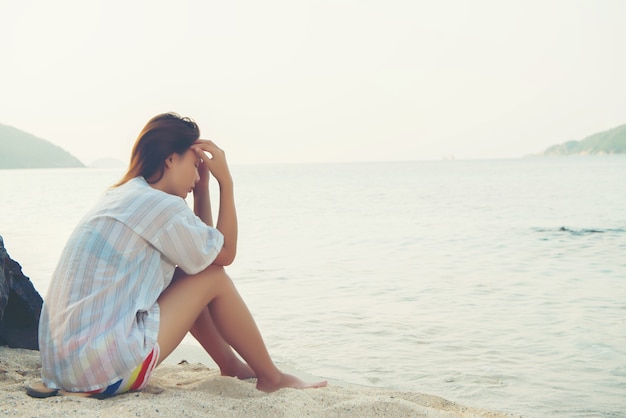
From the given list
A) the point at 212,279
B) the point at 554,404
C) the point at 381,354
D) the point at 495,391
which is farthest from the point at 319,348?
the point at 212,279

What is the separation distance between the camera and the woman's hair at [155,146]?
2.96 metres

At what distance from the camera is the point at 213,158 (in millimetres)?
3223

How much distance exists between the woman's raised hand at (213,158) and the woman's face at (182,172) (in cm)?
4

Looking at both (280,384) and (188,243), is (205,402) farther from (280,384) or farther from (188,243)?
(188,243)

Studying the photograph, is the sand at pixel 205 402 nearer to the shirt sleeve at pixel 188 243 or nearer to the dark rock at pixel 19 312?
the dark rock at pixel 19 312

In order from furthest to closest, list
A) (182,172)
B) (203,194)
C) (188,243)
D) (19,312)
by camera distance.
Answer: (19,312) → (203,194) → (182,172) → (188,243)

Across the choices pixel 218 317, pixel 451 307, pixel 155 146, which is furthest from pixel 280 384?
pixel 451 307

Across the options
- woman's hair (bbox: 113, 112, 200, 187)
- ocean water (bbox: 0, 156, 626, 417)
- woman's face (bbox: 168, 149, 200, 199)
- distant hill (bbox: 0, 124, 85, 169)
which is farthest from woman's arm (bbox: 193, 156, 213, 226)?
distant hill (bbox: 0, 124, 85, 169)

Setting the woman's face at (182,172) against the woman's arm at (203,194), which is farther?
the woman's arm at (203,194)

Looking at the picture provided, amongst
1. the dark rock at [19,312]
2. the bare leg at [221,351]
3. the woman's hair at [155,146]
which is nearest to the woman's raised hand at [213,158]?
the woman's hair at [155,146]

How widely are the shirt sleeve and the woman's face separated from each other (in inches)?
9.9

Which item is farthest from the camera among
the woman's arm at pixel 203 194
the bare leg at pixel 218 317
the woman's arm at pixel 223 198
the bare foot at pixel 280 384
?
the woman's arm at pixel 203 194

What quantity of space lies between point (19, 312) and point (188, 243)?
5.74 ft

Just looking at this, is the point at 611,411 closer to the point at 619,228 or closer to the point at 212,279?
the point at 212,279
